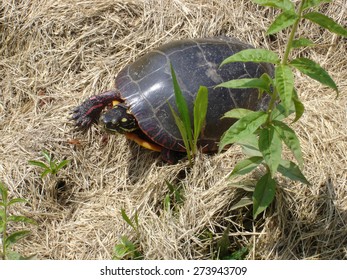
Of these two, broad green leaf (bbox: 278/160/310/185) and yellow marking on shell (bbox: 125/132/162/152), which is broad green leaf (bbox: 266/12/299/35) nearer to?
broad green leaf (bbox: 278/160/310/185)

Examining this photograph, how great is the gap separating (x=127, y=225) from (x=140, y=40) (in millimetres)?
1607

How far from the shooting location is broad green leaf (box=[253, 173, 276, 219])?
279 centimetres

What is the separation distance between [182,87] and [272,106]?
107 centimetres

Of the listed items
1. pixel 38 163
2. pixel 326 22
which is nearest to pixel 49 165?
pixel 38 163

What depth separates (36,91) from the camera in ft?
13.2

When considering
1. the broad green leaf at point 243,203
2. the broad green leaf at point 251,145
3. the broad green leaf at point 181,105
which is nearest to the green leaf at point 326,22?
the broad green leaf at point 251,145

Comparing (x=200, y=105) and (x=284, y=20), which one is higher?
(x=284, y=20)

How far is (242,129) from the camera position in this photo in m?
2.51

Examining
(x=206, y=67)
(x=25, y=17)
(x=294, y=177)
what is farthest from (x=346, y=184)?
(x=25, y=17)

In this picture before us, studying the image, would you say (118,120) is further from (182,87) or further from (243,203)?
(243,203)

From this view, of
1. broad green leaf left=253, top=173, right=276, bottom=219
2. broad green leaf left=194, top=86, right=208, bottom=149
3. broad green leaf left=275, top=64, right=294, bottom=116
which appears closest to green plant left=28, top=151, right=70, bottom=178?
broad green leaf left=194, top=86, right=208, bottom=149

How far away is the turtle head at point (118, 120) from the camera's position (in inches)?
140

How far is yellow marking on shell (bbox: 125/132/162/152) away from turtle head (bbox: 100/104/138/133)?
Result: 5cm
